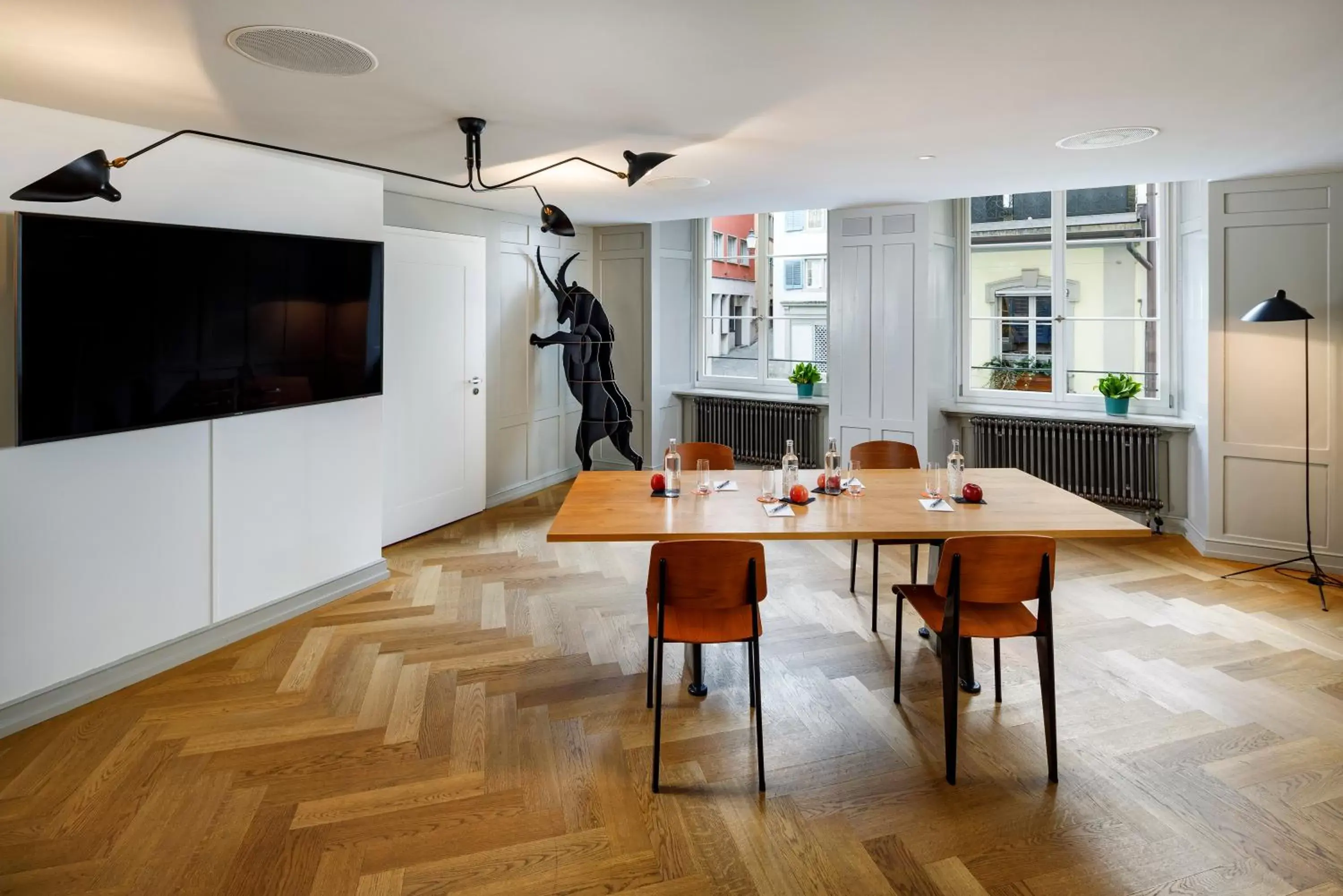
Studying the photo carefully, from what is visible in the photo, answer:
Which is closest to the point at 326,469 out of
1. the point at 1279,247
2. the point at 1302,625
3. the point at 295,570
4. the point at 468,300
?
the point at 295,570

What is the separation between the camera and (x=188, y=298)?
340cm

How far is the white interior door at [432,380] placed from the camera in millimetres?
5391

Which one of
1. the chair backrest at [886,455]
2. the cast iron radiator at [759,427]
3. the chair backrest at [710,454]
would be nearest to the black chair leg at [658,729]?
the chair backrest at [710,454]

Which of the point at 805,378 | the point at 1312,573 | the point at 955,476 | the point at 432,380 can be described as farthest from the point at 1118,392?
the point at 432,380

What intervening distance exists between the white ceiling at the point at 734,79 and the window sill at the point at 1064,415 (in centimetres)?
174

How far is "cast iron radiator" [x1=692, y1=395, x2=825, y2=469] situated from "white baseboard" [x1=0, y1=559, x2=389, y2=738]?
3762 mm

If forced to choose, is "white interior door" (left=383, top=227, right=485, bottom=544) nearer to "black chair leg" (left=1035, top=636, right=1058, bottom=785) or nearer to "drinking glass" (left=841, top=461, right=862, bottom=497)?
"drinking glass" (left=841, top=461, right=862, bottom=497)

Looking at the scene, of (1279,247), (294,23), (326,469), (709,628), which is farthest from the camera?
(1279,247)

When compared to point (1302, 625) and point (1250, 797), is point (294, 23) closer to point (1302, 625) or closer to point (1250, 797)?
point (1250, 797)

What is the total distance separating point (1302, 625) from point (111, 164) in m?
5.49

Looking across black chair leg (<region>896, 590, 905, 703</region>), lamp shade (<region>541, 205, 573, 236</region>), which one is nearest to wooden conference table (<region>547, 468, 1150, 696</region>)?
black chair leg (<region>896, 590, 905, 703</region>)

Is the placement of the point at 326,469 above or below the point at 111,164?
below

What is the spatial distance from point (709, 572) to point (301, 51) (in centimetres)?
216

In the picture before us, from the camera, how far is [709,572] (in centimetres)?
259
